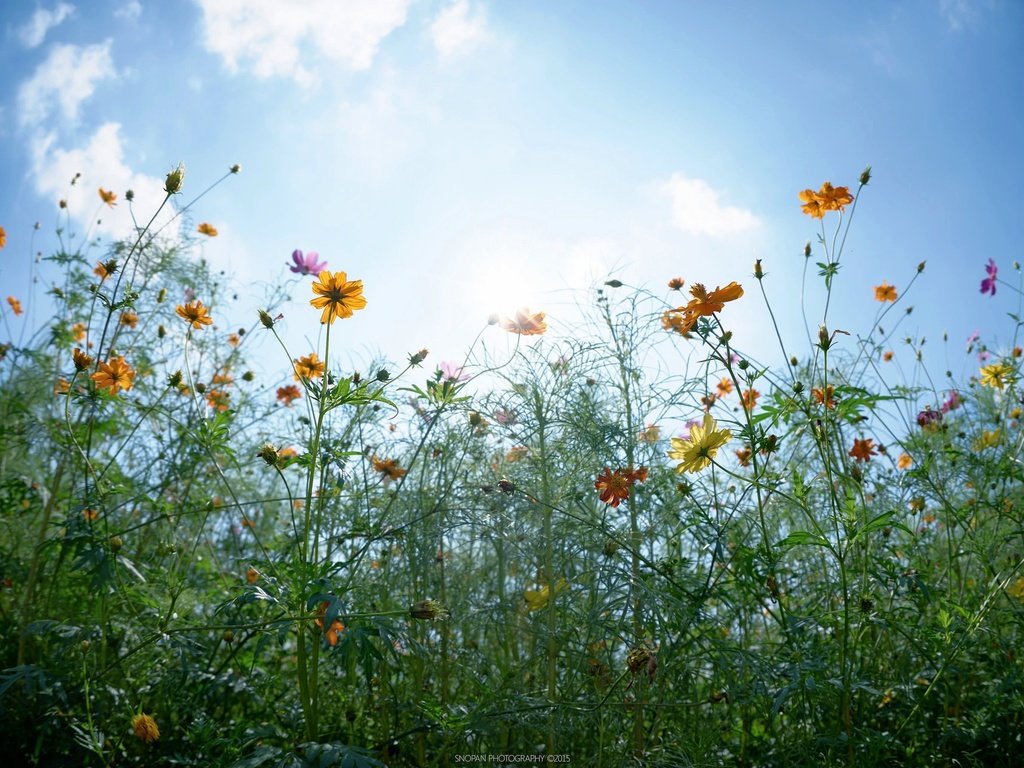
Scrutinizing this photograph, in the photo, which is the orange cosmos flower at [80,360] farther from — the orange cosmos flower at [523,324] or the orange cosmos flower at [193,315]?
the orange cosmos flower at [523,324]

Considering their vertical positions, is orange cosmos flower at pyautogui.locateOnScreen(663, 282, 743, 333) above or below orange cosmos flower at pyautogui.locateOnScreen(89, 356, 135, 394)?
below

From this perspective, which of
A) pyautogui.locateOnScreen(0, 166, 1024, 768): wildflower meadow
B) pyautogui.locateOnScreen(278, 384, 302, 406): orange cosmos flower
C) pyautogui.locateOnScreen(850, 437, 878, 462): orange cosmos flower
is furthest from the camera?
pyautogui.locateOnScreen(278, 384, 302, 406): orange cosmos flower

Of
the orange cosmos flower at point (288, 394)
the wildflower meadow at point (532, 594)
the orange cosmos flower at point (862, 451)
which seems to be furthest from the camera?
the orange cosmos flower at point (288, 394)

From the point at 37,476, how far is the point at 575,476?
2.49m

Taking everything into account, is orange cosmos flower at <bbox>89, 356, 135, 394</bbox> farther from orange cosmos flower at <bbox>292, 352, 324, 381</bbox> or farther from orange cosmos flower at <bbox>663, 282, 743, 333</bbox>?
orange cosmos flower at <bbox>663, 282, 743, 333</bbox>

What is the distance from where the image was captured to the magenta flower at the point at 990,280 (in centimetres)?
320

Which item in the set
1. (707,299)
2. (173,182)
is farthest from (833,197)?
(173,182)

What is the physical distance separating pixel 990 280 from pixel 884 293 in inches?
25.2

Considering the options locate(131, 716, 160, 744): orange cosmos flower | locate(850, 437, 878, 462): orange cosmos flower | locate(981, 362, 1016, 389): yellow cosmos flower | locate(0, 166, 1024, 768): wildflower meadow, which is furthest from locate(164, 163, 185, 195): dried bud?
locate(981, 362, 1016, 389): yellow cosmos flower

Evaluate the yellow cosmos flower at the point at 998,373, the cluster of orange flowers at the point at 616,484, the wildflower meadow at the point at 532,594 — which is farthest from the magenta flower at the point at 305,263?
the yellow cosmos flower at the point at 998,373

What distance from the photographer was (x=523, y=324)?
2.13 metres

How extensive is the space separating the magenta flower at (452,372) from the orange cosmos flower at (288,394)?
3.76ft

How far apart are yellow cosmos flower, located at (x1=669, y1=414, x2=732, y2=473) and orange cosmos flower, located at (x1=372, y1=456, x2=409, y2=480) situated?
0.87 metres

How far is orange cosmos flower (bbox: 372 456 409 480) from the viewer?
88.0 inches
